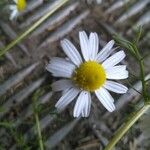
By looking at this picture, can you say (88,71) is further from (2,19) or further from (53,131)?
(2,19)

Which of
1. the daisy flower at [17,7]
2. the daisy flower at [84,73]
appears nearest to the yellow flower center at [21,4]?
the daisy flower at [17,7]

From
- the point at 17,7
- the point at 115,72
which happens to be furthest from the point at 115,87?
the point at 17,7

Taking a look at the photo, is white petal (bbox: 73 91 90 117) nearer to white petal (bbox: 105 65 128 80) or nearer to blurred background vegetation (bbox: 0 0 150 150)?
white petal (bbox: 105 65 128 80)

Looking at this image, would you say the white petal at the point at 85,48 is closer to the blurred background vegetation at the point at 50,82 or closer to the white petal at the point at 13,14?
the blurred background vegetation at the point at 50,82

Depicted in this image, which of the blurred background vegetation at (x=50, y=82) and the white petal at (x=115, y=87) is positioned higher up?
the blurred background vegetation at (x=50, y=82)

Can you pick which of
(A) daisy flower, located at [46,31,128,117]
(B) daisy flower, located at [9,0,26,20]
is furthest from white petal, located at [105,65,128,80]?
(B) daisy flower, located at [9,0,26,20]
